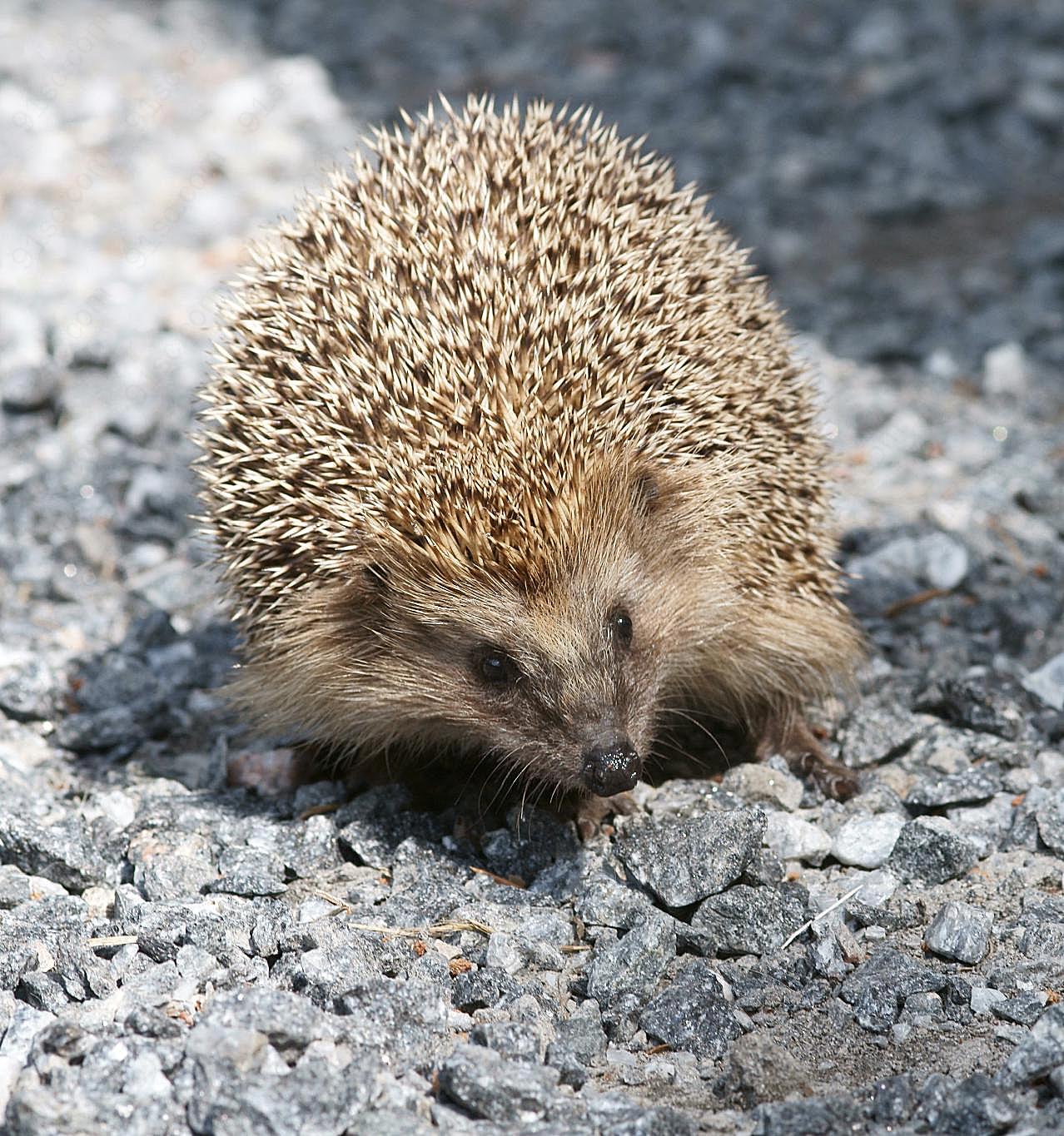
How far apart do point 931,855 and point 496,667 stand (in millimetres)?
866

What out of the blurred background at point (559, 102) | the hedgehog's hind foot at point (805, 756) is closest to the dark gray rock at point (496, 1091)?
the hedgehog's hind foot at point (805, 756)

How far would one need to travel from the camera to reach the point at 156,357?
4.85 m

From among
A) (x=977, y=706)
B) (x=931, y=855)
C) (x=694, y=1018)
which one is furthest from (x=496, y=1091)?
(x=977, y=706)

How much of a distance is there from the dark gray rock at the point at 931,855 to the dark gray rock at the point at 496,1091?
887mm

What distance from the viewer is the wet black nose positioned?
256 cm

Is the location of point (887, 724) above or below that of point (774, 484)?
below

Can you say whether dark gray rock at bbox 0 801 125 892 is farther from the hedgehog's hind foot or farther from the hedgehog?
the hedgehog's hind foot

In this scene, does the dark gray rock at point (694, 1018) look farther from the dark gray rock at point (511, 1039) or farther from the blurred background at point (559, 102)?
the blurred background at point (559, 102)

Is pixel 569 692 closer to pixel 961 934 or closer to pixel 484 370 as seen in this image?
pixel 484 370

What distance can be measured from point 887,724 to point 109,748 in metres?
1.73

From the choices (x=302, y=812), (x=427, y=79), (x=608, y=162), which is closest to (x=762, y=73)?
(x=427, y=79)

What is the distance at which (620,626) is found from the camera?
2.77 m

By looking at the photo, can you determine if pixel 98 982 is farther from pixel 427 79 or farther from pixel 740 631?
pixel 427 79

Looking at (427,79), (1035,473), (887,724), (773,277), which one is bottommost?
(887,724)
